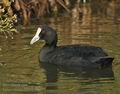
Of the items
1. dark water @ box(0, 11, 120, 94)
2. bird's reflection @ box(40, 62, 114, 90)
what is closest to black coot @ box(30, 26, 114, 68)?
bird's reflection @ box(40, 62, 114, 90)

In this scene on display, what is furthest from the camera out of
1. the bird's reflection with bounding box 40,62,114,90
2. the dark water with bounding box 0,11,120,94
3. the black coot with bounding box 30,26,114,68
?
the black coot with bounding box 30,26,114,68

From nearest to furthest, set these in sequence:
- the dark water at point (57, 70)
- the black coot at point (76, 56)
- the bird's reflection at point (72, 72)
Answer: the dark water at point (57, 70), the bird's reflection at point (72, 72), the black coot at point (76, 56)

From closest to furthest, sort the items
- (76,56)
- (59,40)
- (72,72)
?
(72,72)
(76,56)
(59,40)

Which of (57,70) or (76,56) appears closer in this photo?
(57,70)

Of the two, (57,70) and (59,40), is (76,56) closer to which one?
(57,70)

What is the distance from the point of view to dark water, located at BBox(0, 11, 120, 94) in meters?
12.0

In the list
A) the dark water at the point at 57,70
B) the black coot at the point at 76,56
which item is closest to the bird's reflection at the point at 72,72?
the dark water at the point at 57,70

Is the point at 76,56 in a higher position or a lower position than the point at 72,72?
higher

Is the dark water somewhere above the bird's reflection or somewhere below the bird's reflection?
above

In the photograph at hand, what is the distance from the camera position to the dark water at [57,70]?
39.2 feet

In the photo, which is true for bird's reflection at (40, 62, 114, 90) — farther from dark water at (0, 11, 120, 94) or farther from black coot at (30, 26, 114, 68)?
black coot at (30, 26, 114, 68)

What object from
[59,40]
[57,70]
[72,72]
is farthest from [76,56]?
[59,40]

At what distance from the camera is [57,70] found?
13.9 meters

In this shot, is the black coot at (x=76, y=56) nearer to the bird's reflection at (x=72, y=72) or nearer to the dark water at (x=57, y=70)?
the bird's reflection at (x=72, y=72)
